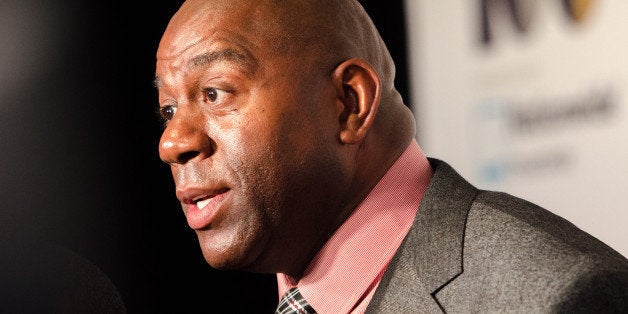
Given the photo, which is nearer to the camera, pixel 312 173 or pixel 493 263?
pixel 493 263

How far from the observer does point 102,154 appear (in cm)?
319

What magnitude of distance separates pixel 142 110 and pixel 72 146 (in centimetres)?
25

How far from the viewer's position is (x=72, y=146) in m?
3.16

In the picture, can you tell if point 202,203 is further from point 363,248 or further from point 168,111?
point 363,248

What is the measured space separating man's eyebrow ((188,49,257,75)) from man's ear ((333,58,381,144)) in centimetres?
16

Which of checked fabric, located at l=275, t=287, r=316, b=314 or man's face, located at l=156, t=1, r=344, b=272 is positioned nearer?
man's face, located at l=156, t=1, r=344, b=272

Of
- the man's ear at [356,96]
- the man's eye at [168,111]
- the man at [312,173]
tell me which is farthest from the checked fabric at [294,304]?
the man's eye at [168,111]

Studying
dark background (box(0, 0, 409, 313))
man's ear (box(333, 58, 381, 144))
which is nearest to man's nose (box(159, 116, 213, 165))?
man's ear (box(333, 58, 381, 144))

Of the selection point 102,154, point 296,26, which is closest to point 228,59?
point 296,26

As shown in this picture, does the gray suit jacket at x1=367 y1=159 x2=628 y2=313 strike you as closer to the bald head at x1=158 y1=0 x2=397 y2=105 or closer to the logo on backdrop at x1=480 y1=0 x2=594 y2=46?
the bald head at x1=158 y1=0 x2=397 y2=105

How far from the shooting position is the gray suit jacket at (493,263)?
1.63 meters

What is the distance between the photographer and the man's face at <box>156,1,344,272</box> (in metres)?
1.87

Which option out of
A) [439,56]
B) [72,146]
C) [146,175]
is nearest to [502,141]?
[439,56]

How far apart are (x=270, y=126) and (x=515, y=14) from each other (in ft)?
4.92
